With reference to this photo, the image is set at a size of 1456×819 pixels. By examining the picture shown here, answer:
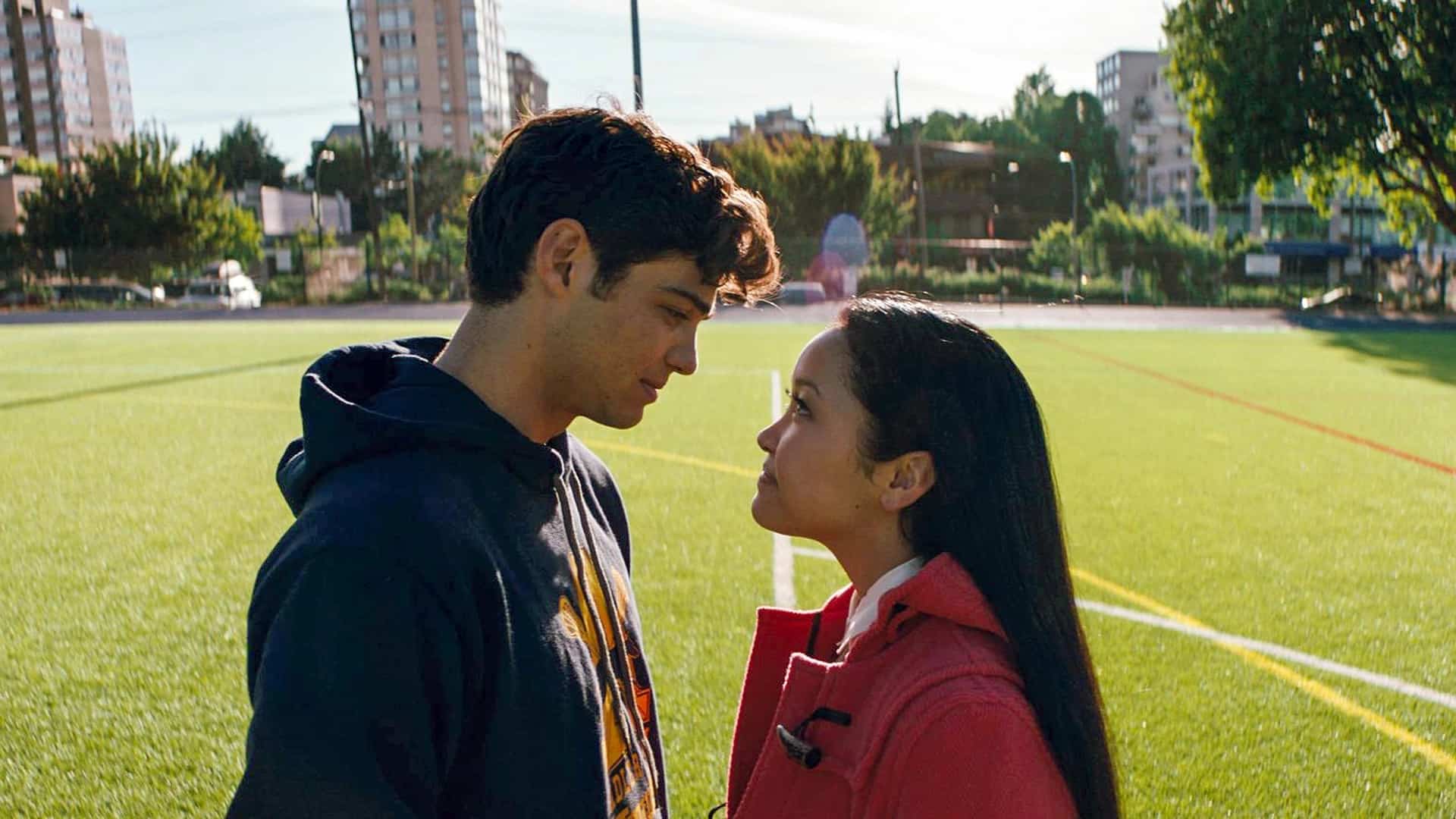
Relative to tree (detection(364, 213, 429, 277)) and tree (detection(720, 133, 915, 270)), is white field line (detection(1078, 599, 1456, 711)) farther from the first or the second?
tree (detection(364, 213, 429, 277))

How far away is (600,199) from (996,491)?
32.6 inches

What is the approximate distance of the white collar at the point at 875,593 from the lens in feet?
6.44

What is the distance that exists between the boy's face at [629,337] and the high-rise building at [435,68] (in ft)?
368

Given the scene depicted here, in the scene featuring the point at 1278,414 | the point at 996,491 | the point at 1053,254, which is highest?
the point at 1053,254

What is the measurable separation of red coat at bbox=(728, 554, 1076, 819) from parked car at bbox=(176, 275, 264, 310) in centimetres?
4775

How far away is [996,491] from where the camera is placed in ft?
6.14

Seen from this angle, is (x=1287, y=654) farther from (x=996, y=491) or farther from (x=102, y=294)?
(x=102, y=294)

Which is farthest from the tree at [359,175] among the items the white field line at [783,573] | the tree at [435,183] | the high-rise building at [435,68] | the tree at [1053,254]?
the white field line at [783,573]

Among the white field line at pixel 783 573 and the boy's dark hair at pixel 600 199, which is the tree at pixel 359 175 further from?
the boy's dark hair at pixel 600 199

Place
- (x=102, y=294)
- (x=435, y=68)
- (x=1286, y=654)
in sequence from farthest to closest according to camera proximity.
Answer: (x=435, y=68), (x=102, y=294), (x=1286, y=654)

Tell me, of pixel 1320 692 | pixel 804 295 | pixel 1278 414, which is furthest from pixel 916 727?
pixel 804 295

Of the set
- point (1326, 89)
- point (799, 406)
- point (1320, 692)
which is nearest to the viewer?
point (799, 406)

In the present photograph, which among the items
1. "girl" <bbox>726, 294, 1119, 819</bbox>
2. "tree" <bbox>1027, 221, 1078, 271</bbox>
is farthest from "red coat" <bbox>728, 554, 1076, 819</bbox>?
"tree" <bbox>1027, 221, 1078, 271</bbox>

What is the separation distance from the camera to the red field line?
10656 mm
